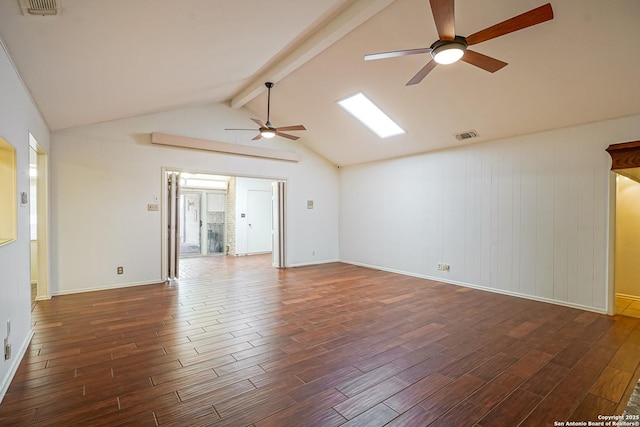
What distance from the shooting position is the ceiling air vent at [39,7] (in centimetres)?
187

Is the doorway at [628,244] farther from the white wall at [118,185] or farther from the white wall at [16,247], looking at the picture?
the white wall at [16,247]

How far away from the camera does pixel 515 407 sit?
2053 mm

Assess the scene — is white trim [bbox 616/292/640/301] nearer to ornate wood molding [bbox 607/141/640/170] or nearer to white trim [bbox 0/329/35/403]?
ornate wood molding [bbox 607/141/640/170]

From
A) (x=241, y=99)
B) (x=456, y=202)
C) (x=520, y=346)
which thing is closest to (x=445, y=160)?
(x=456, y=202)

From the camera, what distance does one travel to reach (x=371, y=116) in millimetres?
5848

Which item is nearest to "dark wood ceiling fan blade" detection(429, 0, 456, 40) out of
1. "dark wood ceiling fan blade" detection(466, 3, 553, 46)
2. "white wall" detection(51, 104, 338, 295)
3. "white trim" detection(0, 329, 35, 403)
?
"dark wood ceiling fan blade" detection(466, 3, 553, 46)

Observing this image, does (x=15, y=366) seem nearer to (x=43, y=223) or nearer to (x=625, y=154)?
(x=43, y=223)

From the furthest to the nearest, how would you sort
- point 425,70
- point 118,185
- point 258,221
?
point 258,221 < point 118,185 < point 425,70

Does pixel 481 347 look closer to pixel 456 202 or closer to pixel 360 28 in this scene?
pixel 456 202

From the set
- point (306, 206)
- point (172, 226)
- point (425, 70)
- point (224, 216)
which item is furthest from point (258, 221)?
point (425, 70)

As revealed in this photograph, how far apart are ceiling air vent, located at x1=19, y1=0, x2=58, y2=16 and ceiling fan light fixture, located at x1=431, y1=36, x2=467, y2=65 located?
2.63 metres

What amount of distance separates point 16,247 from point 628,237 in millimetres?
7887

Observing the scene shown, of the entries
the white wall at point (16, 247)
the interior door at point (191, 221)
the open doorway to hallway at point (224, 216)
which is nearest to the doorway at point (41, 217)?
the white wall at point (16, 247)

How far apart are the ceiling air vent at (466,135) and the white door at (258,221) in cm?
633
